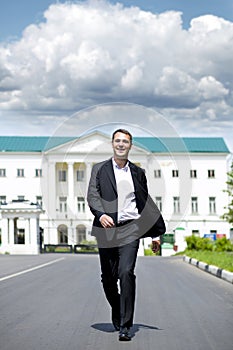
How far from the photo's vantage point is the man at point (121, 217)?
25.8ft

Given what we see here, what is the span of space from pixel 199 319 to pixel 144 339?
6.43ft

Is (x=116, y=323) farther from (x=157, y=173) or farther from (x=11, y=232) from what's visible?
(x=11, y=232)

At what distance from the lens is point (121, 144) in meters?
8.00

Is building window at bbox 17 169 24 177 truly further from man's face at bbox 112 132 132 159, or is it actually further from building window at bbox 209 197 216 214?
man's face at bbox 112 132 132 159

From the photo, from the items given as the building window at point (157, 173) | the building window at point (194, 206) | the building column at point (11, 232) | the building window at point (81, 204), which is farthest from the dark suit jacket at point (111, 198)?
the building window at point (194, 206)

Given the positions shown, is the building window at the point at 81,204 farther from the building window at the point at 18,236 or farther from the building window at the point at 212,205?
the building window at the point at 212,205

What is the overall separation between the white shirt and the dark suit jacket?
0.05 m

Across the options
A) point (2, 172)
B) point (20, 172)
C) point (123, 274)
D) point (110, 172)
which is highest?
point (2, 172)

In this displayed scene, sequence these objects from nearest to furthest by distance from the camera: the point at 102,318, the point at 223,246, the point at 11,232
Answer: the point at 102,318, the point at 223,246, the point at 11,232

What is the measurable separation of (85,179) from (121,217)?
4139 mm

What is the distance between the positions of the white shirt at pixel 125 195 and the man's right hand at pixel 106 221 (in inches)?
7.6

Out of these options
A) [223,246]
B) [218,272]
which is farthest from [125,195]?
[223,246]

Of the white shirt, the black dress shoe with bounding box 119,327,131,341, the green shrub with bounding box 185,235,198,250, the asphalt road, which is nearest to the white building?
the asphalt road

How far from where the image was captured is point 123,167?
8.14 meters
